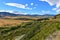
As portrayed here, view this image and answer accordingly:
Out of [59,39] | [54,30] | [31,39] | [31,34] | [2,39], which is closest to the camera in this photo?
[59,39]

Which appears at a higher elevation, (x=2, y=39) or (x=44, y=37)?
(x=44, y=37)

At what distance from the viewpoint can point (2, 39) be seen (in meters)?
60.2

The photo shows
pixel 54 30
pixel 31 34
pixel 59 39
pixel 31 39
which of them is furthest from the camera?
pixel 31 34

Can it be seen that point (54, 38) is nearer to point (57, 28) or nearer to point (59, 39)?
point (59, 39)

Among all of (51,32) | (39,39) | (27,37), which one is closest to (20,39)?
(27,37)

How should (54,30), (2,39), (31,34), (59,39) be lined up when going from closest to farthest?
1. (59,39)
2. (54,30)
3. (31,34)
4. (2,39)

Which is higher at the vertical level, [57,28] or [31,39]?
[57,28]

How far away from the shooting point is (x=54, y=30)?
136 feet

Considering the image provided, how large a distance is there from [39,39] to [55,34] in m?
5.37

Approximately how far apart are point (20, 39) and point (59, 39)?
45.2 feet

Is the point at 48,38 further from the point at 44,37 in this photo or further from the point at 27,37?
the point at 27,37

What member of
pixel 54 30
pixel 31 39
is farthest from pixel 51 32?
pixel 31 39

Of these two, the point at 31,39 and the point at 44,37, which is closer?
the point at 44,37

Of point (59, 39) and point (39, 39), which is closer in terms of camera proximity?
point (59, 39)
